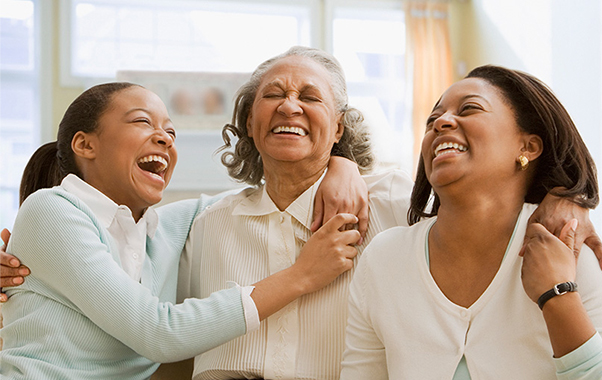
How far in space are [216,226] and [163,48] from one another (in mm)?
4075

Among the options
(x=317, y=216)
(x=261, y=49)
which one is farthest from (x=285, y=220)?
(x=261, y=49)

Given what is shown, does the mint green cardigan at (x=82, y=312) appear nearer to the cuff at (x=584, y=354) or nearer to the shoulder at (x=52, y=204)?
the shoulder at (x=52, y=204)

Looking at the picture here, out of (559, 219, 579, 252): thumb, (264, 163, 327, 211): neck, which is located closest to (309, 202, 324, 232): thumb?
(264, 163, 327, 211): neck

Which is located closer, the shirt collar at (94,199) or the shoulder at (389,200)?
the shirt collar at (94,199)

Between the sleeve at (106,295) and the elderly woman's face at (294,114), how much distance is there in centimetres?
46

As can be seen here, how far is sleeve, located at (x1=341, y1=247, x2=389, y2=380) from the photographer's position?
1.33 m

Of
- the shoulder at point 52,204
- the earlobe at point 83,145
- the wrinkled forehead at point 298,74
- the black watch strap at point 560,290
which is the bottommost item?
the black watch strap at point 560,290

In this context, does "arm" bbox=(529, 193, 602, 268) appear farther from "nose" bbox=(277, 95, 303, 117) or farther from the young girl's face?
the young girl's face

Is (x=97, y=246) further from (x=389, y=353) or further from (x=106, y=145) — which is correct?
(x=389, y=353)

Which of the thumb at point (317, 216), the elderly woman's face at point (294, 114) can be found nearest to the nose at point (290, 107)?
the elderly woman's face at point (294, 114)

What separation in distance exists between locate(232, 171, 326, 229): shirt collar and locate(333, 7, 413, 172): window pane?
4106mm

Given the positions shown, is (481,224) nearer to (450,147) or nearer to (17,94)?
(450,147)

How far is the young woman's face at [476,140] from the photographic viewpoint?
1.24 metres

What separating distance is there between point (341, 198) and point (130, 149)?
0.60 metres
